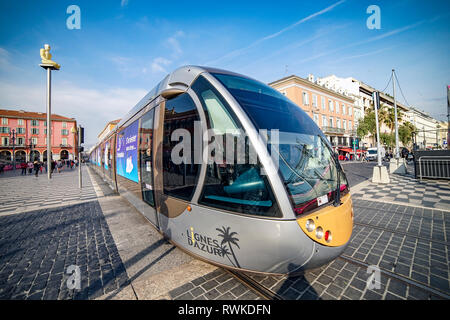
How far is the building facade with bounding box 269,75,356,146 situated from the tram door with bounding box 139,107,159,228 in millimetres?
24964

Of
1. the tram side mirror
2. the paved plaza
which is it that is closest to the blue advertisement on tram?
the paved plaza

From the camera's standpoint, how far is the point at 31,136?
5541 centimetres

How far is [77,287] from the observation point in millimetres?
2191

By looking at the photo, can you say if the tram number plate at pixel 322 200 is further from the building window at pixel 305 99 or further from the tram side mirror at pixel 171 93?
the building window at pixel 305 99

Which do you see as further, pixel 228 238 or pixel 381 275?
pixel 381 275

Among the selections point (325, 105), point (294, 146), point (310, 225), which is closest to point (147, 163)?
point (294, 146)

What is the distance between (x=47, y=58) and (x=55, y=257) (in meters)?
15.0

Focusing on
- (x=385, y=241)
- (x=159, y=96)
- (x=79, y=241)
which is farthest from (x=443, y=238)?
(x=79, y=241)

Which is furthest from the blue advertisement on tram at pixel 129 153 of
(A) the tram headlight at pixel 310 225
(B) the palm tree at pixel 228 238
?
(A) the tram headlight at pixel 310 225

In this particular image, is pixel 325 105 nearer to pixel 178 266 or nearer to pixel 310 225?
pixel 310 225

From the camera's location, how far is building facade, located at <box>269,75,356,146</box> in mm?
28859

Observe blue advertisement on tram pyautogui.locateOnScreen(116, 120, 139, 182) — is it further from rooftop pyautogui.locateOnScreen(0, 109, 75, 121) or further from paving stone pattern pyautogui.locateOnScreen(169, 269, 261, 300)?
rooftop pyautogui.locateOnScreen(0, 109, 75, 121)
